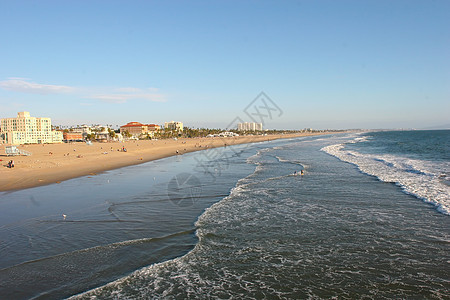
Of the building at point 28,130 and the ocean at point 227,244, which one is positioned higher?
the building at point 28,130

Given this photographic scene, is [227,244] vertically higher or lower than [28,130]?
lower

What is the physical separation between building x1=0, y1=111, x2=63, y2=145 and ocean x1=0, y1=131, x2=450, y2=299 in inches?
3487

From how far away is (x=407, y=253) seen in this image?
25.3ft

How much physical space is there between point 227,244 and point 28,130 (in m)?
125

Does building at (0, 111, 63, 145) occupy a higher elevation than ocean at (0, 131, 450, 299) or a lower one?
higher

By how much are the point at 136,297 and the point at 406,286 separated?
18.8 ft

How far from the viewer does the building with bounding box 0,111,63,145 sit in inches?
3426

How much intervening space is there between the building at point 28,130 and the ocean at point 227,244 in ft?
291

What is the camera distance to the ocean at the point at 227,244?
619 centimetres

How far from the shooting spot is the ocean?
619cm

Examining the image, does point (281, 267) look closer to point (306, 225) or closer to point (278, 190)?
point (306, 225)

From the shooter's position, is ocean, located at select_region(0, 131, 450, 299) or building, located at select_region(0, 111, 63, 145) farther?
building, located at select_region(0, 111, 63, 145)

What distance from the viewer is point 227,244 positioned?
27.7ft

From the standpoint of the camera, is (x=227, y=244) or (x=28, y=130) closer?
(x=227, y=244)
